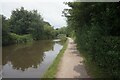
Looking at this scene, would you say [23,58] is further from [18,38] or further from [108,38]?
[18,38]

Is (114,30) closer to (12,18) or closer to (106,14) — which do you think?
(106,14)

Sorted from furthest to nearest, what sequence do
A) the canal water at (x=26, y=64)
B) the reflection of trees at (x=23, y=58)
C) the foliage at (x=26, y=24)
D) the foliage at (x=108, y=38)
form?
the foliage at (x=26, y=24) → the reflection of trees at (x=23, y=58) → the canal water at (x=26, y=64) → the foliage at (x=108, y=38)

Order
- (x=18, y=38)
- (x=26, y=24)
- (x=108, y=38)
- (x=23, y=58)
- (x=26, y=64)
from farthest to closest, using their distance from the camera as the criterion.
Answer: (x=26, y=24)
(x=18, y=38)
(x=23, y=58)
(x=26, y=64)
(x=108, y=38)

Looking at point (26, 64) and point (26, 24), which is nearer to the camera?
point (26, 64)

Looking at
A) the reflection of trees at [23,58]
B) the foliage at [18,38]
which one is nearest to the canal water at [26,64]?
the reflection of trees at [23,58]

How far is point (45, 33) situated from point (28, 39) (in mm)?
20344

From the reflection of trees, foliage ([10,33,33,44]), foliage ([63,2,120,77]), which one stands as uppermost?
foliage ([63,2,120,77])

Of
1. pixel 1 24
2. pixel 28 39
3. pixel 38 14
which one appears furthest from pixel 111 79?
pixel 38 14

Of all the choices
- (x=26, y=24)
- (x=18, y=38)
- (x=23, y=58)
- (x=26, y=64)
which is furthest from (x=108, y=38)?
(x=26, y=24)

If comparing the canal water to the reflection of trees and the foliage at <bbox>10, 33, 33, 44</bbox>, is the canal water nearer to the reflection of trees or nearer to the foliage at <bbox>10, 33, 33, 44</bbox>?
the reflection of trees

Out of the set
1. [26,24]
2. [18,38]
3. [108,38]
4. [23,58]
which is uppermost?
[26,24]

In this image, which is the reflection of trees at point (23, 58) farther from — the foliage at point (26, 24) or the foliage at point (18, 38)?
the foliage at point (26, 24)

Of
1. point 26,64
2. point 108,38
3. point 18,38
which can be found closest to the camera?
point 108,38

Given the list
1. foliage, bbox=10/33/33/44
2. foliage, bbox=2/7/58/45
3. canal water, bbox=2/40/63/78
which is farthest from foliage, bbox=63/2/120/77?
foliage, bbox=2/7/58/45
